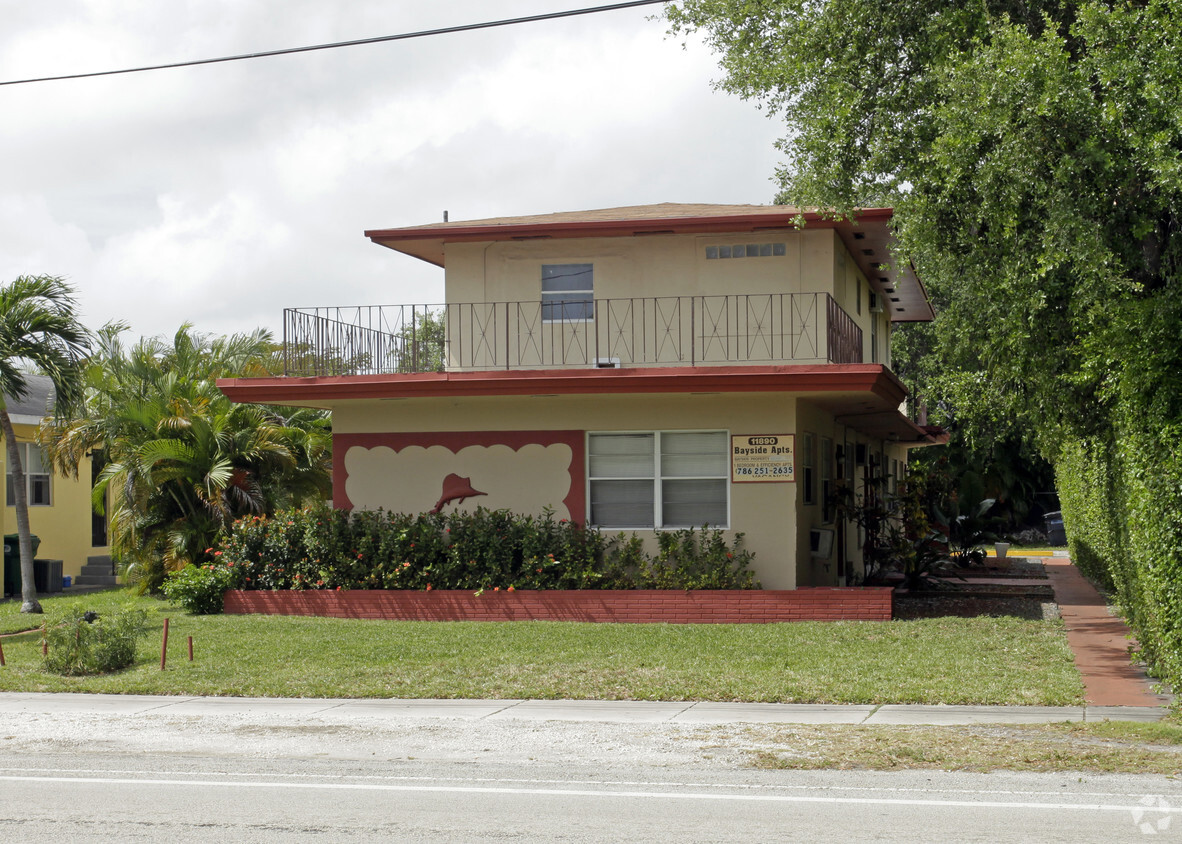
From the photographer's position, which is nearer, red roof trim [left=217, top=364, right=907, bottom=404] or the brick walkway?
the brick walkway

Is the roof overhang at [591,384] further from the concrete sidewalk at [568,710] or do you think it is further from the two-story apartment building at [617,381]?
the concrete sidewalk at [568,710]

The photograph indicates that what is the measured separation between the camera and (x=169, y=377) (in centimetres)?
2272

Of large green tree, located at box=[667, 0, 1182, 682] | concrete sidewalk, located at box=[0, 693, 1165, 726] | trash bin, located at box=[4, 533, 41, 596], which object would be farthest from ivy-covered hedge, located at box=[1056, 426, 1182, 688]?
trash bin, located at box=[4, 533, 41, 596]

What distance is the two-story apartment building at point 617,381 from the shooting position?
1769 cm

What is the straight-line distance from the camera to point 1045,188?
1229 centimetres

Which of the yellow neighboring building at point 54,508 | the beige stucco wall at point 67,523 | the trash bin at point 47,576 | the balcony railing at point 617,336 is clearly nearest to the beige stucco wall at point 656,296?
the balcony railing at point 617,336

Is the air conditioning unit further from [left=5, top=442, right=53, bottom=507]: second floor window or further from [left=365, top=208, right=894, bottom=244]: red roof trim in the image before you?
[left=5, top=442, right=53, bottom=507]: second floor window

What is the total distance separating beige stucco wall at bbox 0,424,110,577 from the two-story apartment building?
1169 cm

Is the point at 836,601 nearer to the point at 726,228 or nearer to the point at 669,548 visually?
the point at 669,548

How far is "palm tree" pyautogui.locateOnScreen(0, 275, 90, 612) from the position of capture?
20422 millimetres

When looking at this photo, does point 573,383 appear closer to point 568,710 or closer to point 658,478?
point 658,478

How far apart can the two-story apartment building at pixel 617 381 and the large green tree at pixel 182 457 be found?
2.42m

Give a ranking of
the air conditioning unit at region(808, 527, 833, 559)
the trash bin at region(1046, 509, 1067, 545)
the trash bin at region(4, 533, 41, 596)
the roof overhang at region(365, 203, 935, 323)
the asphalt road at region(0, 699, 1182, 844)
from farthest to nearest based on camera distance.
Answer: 1. the trash bin at region(1046, 509, 1067, 545)
2. the trash bin at region(4, 533, 41, 596)
3. the air conditioning unit at region(808, 527, 833, 559)
4. the roof overhang at region(365, 203, 935, 323)
5. the asphalt road at region(0, 699, 1182, 844)

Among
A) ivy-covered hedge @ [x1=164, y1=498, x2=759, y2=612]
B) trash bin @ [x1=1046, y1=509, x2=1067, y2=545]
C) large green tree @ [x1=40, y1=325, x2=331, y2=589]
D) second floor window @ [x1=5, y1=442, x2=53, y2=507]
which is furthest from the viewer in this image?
trash bin @ [x1=1046, y1=509, x2=1067, y2=545]
